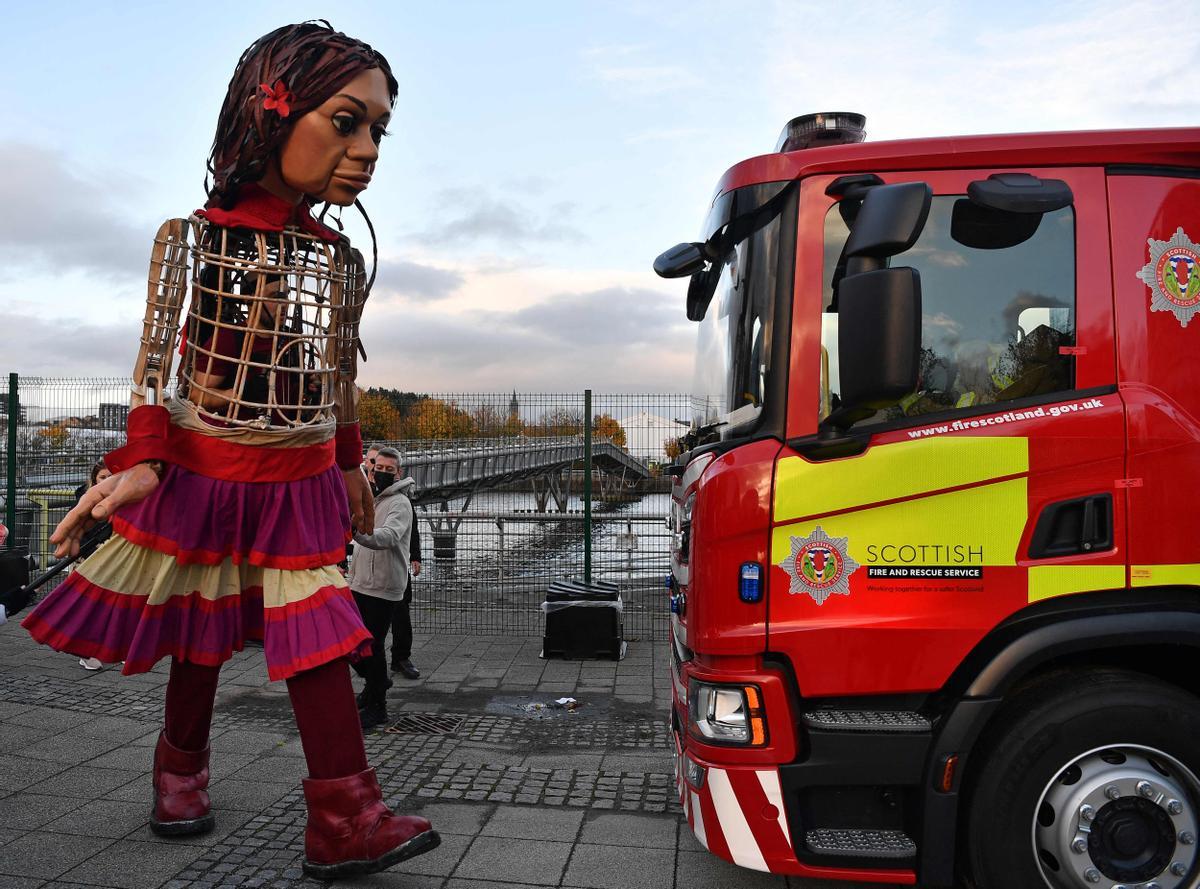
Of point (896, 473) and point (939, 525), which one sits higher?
point (896, 473)

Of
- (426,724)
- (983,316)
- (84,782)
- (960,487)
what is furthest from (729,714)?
(84,782)

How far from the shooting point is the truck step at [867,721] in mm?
2885

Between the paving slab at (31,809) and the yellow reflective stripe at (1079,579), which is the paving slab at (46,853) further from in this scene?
the yellow reflective stripe at (1079,579)

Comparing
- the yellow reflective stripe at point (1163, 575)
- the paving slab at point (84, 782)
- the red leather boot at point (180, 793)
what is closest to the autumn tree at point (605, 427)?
the paving slab at point (84, 782)

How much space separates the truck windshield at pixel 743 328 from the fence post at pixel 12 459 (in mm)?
9047

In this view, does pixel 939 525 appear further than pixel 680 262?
No

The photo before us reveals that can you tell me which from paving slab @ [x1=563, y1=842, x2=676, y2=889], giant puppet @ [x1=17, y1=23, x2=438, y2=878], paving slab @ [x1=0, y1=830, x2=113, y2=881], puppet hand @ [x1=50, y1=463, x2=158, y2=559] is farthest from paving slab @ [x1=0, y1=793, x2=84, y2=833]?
paving slab @ [x1=563, y1=842, x2=676, y2=889]

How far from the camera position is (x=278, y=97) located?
342 cm

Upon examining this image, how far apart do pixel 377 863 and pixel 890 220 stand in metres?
2.79

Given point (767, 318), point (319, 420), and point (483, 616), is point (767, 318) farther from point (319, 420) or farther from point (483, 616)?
point (483, 616)

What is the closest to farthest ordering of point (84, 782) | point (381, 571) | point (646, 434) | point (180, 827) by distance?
point (180, 827), point (84, 782), point (381, 571), point (646, 434)

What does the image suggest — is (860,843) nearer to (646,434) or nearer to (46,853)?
(46,853)

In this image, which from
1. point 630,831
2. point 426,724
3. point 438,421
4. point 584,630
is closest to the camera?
point 630,831

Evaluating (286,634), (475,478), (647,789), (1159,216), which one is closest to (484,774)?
(647,789)
